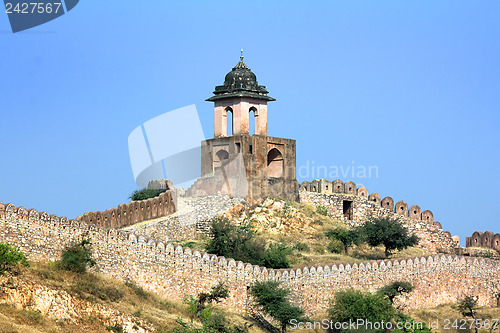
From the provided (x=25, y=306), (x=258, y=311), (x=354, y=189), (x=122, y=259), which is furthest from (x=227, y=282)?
(x=354, y=189)

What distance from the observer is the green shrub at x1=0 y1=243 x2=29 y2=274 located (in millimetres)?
30703

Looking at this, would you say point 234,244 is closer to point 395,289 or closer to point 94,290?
point 395,289

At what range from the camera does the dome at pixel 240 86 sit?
163 feet

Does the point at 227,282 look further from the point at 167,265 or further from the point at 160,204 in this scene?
the point at 160,204

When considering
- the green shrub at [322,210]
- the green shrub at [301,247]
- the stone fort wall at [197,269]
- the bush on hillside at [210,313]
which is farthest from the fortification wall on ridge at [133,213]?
the green shrub at [322,210]

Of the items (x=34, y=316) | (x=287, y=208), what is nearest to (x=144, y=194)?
(x=287, y=208)

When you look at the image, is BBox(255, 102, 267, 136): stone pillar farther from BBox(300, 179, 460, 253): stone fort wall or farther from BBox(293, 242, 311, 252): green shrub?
BBox(293, 242, 311, 252): green shrub

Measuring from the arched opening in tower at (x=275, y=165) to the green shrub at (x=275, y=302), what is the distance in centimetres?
1369

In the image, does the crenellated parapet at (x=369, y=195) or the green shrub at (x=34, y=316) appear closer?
the green shrub at (x=34, y=316)

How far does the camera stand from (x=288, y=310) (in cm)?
3634

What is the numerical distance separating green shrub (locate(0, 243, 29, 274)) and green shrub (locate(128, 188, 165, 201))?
1436 centimetres

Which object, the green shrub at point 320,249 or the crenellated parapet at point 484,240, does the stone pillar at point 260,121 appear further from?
the crenellated parapet at point 484,240

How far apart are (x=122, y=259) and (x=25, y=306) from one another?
201 inches

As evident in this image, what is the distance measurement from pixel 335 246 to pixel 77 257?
15.3 metres
